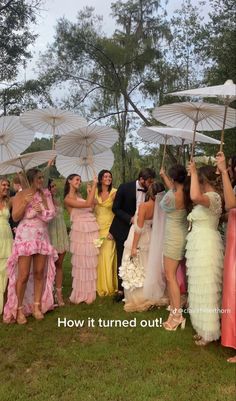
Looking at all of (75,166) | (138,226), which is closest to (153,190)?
(138,226)

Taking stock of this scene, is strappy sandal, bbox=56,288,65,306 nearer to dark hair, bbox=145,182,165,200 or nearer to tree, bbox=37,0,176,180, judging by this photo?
dark hair, bbox=145,182,165,200

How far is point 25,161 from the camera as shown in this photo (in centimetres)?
477

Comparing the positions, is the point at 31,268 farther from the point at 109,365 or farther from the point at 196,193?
the point at 196,193

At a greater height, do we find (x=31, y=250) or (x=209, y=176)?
(x=209, y=176)

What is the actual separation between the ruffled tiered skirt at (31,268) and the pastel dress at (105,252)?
92 cm

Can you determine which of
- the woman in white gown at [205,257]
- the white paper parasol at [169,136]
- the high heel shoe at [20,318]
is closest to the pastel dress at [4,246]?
the high heel shoe at [20,318]

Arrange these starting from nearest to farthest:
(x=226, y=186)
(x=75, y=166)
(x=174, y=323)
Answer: (x=226, y=186)
(x=174, y=323)
(x=75, y=166)

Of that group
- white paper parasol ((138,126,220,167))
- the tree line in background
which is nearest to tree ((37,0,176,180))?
the tree line in background

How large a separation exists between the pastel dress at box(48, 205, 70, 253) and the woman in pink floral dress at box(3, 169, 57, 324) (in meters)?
0.31

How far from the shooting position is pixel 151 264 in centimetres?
535

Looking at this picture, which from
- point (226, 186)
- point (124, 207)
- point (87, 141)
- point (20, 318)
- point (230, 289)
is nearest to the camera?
point (226, 186)

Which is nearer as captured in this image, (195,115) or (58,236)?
(195,115)

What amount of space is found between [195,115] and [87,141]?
1657mm

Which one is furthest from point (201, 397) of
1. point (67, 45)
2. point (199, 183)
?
point (67, 45)
